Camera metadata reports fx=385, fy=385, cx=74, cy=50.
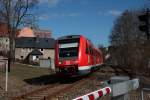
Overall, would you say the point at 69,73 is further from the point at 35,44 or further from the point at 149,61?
the point at 35,44

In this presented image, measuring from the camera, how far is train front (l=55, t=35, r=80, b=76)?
83.9 ft

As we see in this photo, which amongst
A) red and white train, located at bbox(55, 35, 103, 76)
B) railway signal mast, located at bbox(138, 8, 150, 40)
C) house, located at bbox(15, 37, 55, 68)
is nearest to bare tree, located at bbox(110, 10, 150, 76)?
house, located at bbox(15, 37, 55, 68)

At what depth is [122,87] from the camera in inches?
318

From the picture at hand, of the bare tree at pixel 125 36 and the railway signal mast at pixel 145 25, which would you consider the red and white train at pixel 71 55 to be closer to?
the railway signal mast at pixel 145 25

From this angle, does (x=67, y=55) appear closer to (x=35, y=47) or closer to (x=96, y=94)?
(x=96, y=94)

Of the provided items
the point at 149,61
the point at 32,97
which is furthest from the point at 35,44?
the point at 32,97

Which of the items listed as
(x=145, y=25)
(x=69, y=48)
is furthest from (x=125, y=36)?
(x=145, y=25)

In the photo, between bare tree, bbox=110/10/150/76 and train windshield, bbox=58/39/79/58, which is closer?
train windshield, bbox=58/39/79/58

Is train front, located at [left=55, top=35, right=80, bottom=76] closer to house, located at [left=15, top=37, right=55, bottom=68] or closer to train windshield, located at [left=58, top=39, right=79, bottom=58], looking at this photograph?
train windshield, located at [left=58, top=39, right=79, bottom=58]

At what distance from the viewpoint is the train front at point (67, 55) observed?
2556cm

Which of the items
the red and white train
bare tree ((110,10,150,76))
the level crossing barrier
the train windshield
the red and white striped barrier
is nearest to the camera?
the red and white striped barrier

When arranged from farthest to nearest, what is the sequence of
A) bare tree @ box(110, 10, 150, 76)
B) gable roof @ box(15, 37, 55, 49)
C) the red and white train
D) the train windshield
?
gable roof @ box(15, 37, 55, 49) → bare tree @ box(110, 10, 150, 76) → the train windshield → the red and white train

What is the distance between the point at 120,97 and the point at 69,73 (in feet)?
57.6

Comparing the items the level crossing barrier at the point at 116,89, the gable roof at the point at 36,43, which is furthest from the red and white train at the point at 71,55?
the gable roof at the point at 36,43
